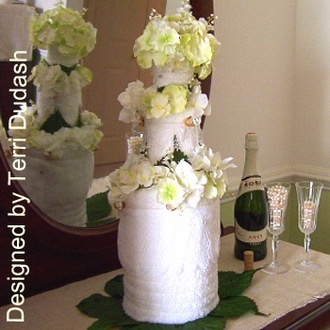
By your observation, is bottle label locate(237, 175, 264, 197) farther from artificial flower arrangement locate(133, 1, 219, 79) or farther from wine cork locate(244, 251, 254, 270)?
artificial flower arrangement locate(133, 1, 219, 79)

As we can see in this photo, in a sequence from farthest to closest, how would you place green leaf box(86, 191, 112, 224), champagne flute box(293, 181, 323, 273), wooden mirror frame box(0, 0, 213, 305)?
champagne flute box(293, 181, 323, 273), green leaf box(86, 191, 112, 224), wooden mirror frame box(0, 0, 213, 305)

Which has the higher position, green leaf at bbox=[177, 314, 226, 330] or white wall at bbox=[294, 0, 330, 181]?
white wall at bbox=[294, 0, 330, 181]

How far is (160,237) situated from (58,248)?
0.26 metres

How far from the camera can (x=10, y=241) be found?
3.10 feet

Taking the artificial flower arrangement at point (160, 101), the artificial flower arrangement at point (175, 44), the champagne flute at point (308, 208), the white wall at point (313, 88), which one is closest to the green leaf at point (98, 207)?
the artificial flower arrangement at point (160, 101)

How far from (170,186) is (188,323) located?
240 millimetres

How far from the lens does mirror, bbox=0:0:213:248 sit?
2.99 ft

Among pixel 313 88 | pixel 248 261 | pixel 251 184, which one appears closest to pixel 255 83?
pixel 313 88

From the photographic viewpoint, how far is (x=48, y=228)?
3.21 ft

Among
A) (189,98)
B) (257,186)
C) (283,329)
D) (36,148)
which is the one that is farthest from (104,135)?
(283,329)

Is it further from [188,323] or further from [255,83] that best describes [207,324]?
[255,83]

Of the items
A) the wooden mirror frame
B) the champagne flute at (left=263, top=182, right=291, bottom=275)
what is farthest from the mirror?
the champagne flute at (left=263, top=182, right=291, bottom=275)

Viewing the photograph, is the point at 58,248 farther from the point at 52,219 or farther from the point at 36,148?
the point at 36,148

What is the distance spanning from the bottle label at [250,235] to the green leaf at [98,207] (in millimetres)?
314
